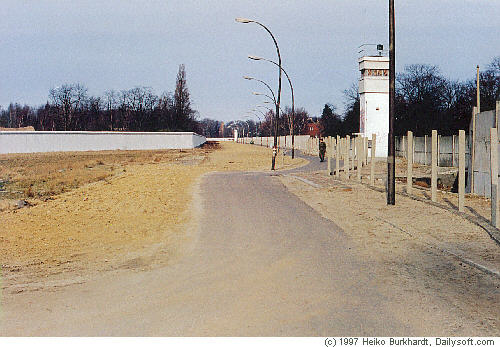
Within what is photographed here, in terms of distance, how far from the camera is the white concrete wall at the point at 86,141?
5842 cm

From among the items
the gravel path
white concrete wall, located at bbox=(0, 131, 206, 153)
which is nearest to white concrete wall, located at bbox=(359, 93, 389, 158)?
white concrete wall, located at bbox=(0, 131, 206, 153)

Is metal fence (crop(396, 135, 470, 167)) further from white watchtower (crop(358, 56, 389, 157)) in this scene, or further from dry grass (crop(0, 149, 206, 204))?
dry grass (crop(0, 149, 206, 204))

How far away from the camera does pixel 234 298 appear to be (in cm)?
717

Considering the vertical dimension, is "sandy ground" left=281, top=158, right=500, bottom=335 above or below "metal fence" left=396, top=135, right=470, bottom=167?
below

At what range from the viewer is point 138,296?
7.37 metres

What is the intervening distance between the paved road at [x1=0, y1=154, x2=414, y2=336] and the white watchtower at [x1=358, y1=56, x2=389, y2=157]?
39730 mm

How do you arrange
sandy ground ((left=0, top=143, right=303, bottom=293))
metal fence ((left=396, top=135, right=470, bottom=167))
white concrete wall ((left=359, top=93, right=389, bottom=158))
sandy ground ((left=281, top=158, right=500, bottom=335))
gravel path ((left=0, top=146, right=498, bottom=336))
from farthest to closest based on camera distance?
1. white concrete wall ((left=359, top=93, right=389, bottom=158))
2. metal fence ((left=396, top=135, right=470, bottom=167))
3. sandy ground ((left=0, top=143, right=303, bottom=293))
4. sandy ground ((left=281, top=158, right=500, bottom=335))
5. gravel path ((left=0, top=146, right=498, bottom=336))

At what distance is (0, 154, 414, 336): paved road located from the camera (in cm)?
593

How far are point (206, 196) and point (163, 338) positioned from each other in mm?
14359

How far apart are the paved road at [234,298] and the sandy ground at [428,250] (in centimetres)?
53

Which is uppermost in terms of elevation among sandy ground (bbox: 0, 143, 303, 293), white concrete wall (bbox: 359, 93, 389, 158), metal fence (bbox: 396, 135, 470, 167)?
white concrete wall (bbox: 359, 93, 389, 158)

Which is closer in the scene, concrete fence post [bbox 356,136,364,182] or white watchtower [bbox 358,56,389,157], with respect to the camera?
concrete fence post [bbox 356,136,364,182]

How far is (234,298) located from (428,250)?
15.8 ft

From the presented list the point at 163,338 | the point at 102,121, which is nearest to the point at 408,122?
the point at 102,121
